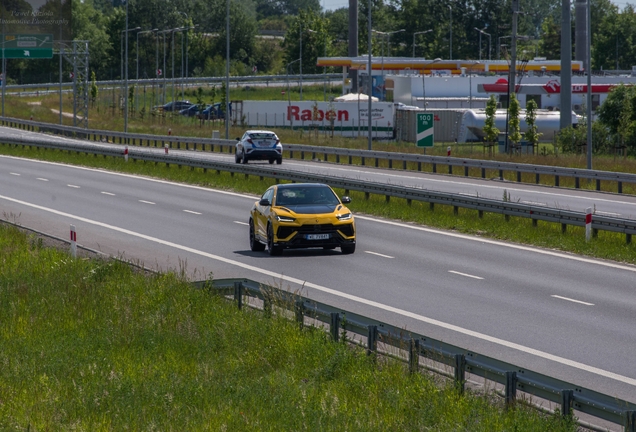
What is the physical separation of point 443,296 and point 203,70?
167 meters

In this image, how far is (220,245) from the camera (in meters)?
23.5

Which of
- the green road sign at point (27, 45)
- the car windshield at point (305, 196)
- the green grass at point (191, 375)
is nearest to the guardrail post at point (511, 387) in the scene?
the green grass at point (191, 375)

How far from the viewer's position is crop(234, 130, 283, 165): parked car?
49.8 m

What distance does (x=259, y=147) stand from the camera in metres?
49.9

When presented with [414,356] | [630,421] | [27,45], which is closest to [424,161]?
[414,356]

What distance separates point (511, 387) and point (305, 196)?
1391 cm

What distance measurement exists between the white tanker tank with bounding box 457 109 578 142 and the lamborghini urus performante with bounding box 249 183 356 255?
54.0 metres

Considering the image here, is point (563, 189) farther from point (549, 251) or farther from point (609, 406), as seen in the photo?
point (609, 406)

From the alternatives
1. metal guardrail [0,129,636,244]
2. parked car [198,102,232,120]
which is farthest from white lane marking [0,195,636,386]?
parked car [198,102,232,120]

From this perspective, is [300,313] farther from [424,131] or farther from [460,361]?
[424,131]

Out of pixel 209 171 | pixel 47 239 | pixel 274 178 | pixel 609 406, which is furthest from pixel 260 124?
pixel 609 406

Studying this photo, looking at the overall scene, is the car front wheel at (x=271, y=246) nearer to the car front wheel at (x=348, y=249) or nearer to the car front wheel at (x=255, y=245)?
the car front wheel at (x=255, y=245)

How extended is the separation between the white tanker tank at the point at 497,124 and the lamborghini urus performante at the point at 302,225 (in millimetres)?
54045

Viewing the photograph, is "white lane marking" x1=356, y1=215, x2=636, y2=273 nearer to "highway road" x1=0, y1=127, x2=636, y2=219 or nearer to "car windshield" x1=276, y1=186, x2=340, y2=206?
"highway road" x1=0, y1=127, x2=636, y2=219
